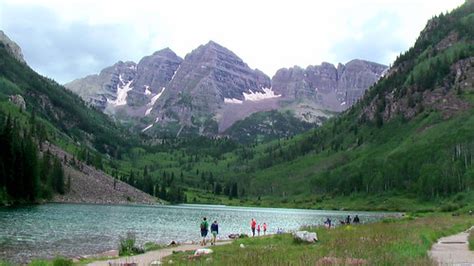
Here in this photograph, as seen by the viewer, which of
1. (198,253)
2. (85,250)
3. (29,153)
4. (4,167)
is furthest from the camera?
(29,153)

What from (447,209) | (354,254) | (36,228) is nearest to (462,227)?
(354,254)

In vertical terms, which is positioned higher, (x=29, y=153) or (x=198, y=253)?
(x=29, y=153)

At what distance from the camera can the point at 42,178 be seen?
187 meters

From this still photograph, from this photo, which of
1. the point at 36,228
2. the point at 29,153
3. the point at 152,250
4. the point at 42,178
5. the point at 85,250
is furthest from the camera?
the point at 42,178

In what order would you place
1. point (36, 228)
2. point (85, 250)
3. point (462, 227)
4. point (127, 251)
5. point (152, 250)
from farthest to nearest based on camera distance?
point (36, 228), point (462, 227), point (85, 250), point (152, 250), point (127, 251)

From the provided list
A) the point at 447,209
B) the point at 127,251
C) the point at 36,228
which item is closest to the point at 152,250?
the point at 127,251

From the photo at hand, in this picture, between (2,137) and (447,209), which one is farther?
(447,209)

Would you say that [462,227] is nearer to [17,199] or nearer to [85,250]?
[85,250]

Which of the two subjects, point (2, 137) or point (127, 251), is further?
point (2, 137)

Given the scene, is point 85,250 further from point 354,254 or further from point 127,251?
point 354,254

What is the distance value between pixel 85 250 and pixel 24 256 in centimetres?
952

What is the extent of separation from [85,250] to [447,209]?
A: 13872 centimetres

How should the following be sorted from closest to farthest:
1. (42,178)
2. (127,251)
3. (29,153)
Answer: (127,251)
(29,153)
(42,178)

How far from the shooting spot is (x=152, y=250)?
5375 centimetres
